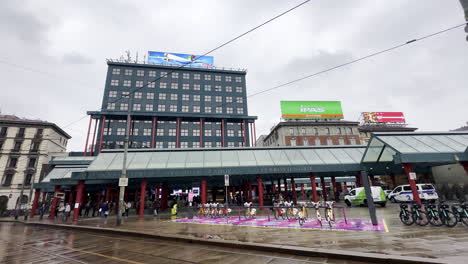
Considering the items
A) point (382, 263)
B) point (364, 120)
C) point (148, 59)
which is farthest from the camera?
point (364, 120)

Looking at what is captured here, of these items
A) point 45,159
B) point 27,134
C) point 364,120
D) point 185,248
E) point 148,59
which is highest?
point 148,59

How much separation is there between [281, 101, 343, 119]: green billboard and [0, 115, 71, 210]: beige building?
58273 mm

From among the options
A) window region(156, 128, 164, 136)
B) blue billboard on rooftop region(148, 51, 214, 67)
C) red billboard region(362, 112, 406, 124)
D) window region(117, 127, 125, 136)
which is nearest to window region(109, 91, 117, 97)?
window region(117, 127, 125, 136)


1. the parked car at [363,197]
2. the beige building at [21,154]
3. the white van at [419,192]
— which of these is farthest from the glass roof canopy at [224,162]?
the beige building at [21,154]

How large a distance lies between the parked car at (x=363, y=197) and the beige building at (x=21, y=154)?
198ft

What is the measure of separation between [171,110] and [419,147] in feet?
171

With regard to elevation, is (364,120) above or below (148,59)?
below

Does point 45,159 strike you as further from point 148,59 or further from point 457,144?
point 457,144

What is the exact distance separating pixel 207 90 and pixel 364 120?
51.0 meters

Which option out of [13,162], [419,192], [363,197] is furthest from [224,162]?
[13,162]

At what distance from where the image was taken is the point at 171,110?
57688 mm

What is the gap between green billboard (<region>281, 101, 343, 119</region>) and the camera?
60647mm

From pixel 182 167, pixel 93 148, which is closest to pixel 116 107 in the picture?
pixel 93 148

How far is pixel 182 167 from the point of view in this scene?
22969mm
